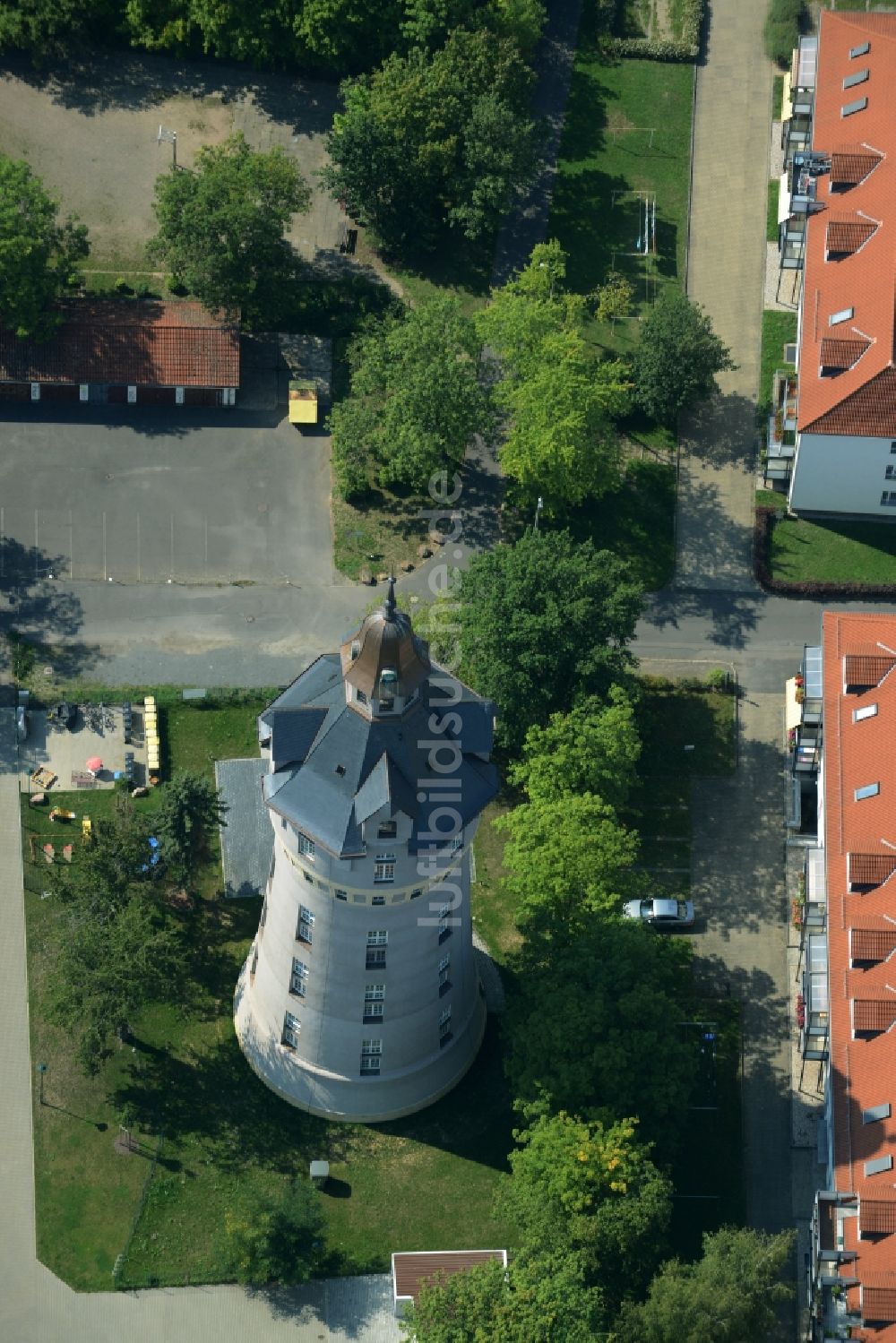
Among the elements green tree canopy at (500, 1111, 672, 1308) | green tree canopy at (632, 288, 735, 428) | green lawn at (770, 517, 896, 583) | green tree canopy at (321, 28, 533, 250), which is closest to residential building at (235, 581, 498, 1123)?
green tree canopy at (500, 1111, 672, 1308)

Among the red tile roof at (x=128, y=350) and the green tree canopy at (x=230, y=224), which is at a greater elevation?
the green tree canopy at (x=230, y=224)

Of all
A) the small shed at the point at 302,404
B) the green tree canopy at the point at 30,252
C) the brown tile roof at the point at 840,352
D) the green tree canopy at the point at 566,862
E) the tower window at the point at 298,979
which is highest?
the green tree canopy at the point at 30,252

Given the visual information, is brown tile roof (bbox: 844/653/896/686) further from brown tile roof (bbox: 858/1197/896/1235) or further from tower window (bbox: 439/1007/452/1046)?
brown tile roof (bbox: 858/1197/896/1235)

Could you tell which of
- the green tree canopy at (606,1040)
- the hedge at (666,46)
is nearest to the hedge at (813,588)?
the green tree canopy at (606,1040)

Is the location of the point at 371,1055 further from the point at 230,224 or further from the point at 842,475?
the point at 230,224

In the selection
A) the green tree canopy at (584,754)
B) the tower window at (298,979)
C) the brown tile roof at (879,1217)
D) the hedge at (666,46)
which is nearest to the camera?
the brown tile roof at (879,1217)

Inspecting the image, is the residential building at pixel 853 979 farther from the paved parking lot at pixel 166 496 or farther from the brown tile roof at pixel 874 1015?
the paved parking lot at pixel 166 496
